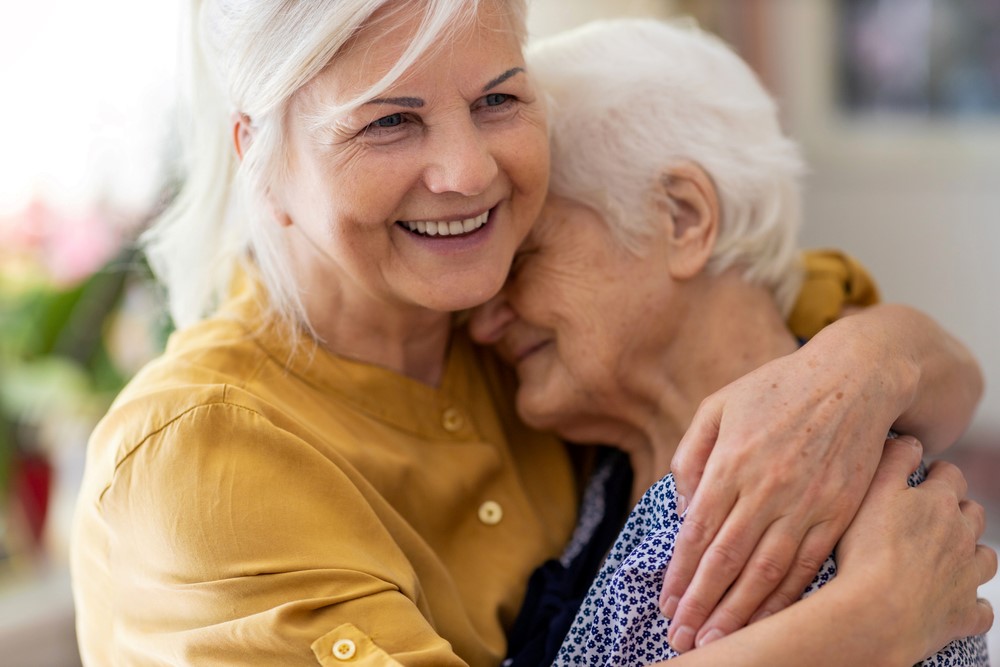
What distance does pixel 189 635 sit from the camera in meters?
1.26

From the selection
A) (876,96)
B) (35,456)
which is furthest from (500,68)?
(876,96)

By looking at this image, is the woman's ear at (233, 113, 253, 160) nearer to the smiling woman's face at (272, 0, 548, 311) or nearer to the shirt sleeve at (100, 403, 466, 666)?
the smiling woman's face at (272, 0, 548, 311)

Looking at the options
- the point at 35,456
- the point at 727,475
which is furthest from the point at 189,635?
the point at 35,456

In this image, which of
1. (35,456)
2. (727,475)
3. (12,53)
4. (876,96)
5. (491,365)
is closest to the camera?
(727,475)

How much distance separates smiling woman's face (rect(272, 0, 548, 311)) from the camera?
4.29 ft

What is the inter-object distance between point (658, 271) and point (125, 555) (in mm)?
823

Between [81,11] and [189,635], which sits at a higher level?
[81,11]

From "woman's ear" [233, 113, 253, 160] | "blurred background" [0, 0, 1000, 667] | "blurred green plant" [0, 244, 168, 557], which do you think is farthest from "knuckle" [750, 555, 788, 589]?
Answer: "blurred green plant" [0, 244, 168, 557]

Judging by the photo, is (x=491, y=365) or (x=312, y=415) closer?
(x=312, y=415)

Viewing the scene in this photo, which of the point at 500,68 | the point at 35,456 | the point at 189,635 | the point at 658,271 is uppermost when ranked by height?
the point at 500,68

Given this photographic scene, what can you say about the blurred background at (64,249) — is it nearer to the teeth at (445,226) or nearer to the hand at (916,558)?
the teeth at (445,226)

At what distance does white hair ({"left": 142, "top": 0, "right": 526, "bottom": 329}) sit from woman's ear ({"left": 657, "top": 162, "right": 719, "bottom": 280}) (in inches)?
13.5

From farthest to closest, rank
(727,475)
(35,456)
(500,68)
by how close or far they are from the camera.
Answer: (35,456) < (500,68) < (727,475)

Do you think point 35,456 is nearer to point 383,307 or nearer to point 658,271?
point 383,307
